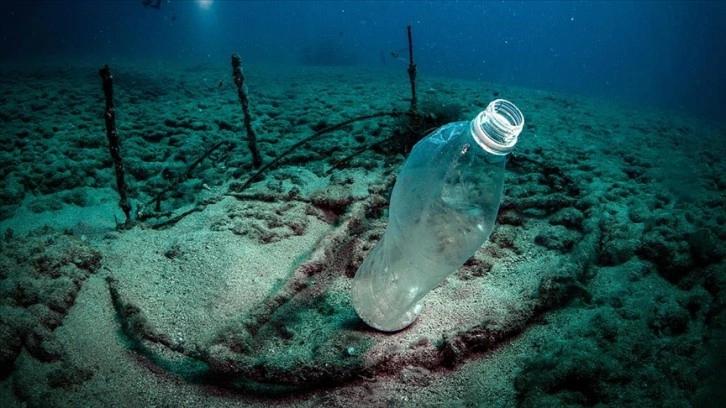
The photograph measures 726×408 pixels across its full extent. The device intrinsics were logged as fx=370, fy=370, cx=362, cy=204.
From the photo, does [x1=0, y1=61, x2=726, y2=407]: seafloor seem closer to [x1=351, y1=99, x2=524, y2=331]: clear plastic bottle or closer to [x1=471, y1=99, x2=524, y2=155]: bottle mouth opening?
[x1=351, y1=99, x2=524, y2=331]: clear plastic bottle

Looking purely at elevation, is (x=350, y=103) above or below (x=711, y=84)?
above

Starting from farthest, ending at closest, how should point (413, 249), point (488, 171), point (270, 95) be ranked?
point (270, 95)
point (413, 249)
point (488, 171)

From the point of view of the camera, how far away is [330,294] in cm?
265

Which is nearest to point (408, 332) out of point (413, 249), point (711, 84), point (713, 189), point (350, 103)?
point (413, 249)

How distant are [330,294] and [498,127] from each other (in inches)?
64.7

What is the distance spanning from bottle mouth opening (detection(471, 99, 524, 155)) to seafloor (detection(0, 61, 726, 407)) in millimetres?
1100

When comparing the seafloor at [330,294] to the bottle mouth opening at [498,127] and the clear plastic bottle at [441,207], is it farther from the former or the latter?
the bottle mouth opening at [498,127]

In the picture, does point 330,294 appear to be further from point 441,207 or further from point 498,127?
point 498,127

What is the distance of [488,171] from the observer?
6.36ft

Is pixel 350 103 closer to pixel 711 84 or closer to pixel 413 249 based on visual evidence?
pixel 413 249

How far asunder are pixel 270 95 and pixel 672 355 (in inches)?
365

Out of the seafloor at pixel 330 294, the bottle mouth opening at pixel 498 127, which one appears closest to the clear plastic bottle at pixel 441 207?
the bottle mouth opening at pixel 498 127

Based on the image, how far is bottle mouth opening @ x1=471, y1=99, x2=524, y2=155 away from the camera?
64.7 inches

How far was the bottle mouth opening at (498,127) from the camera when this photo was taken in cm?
164
